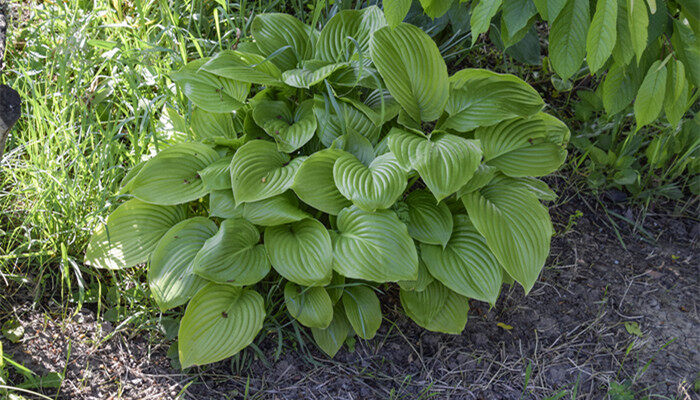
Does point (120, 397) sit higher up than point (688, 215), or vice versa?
point (120, 397)

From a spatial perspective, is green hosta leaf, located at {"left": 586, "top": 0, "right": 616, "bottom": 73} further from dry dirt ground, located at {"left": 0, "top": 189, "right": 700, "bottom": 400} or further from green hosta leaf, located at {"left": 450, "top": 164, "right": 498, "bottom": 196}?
dry dirt ground, located at {"left": 0, "top": 189, "right": 700, "bottom": 400}

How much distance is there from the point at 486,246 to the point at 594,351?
0.63 m

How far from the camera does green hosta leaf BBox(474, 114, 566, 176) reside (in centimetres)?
174

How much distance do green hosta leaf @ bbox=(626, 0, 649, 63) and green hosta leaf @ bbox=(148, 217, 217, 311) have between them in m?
1.31

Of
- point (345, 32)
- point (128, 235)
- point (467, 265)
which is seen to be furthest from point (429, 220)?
point (128, 235)

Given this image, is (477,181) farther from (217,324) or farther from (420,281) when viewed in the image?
(217,324)

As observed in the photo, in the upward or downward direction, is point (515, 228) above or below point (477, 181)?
below

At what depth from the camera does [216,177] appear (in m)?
1.71

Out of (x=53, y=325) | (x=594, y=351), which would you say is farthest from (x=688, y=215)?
(x=53, y=325)

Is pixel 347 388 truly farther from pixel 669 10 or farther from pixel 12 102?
pixel 669 10

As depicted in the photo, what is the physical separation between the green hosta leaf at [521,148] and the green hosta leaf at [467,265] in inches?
9.2

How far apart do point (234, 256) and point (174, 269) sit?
7.9 inches

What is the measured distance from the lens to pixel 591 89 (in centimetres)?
263

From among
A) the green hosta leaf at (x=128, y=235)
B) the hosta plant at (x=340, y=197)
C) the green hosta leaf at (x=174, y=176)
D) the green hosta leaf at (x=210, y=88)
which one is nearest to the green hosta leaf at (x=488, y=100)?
the hosta plant at (x=340, y=197)
